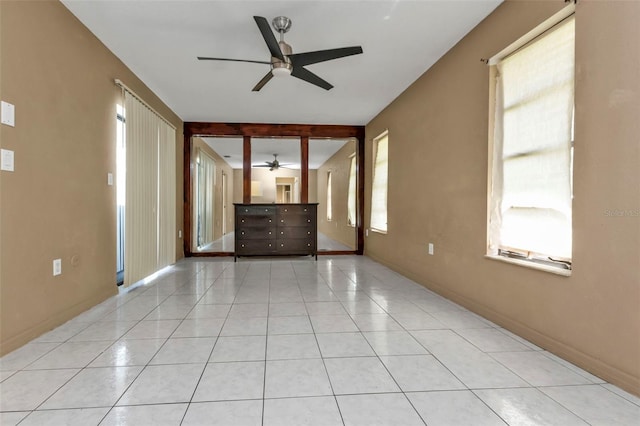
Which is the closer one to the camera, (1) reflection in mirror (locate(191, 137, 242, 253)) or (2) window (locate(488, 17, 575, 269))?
(2) window (locate(488, 17, 575, 269))

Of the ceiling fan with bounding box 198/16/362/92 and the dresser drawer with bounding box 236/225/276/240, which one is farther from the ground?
the ceiling fan with bounding box 198/16/362/92

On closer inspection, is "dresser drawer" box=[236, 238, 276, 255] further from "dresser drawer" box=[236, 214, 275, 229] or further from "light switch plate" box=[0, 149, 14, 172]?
"light switch plate" box=[0, 149, 14, 172]

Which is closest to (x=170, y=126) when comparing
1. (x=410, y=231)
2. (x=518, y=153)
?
(x=410, y=231)

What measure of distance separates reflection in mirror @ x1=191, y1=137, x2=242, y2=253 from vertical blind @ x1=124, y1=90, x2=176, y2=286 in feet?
4.09

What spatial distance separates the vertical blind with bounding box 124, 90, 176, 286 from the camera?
3.41m

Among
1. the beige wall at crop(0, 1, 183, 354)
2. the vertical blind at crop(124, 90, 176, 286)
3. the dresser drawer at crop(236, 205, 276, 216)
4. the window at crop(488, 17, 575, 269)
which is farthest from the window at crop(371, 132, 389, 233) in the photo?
the beige wall at crop(0, 1, 183, 354)

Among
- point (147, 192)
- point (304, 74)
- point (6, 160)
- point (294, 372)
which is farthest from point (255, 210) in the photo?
point (294, 372)

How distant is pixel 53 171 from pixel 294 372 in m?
2.18

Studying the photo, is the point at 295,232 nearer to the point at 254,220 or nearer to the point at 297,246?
the point at 297,246

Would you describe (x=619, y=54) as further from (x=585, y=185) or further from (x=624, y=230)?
(x=624, y=230)

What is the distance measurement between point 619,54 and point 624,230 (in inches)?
33.7

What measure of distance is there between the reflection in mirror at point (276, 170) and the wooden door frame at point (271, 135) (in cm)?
66

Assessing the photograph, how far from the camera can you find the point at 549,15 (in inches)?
78.2

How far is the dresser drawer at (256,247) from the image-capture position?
5.44 meters
